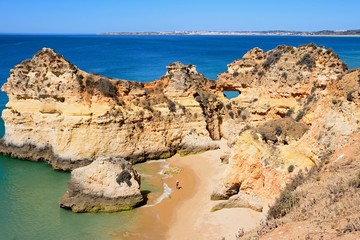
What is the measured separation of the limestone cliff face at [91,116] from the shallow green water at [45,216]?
2854 mm

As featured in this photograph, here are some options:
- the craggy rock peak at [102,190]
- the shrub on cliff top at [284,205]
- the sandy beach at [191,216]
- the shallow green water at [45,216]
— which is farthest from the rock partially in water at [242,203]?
the shrub on cliff top at [284,205]

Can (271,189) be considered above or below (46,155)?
above

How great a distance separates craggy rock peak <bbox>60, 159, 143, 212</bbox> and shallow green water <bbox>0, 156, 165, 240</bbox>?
486 millimetres

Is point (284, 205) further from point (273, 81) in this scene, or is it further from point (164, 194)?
point (273, 81)

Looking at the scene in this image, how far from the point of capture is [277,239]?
9211mm

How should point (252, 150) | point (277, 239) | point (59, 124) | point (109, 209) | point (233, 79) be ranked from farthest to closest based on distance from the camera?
point (233, 79), point (59, 124), point (109, 209), point (252, 150), point (277, 239)

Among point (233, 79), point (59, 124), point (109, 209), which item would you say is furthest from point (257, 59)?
point (109, 209)

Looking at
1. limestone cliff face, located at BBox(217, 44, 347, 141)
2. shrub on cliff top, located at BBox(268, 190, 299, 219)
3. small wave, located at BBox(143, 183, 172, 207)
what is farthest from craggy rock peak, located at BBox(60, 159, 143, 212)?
limestone cliff face, located at BBox(217, 44, 347, 141)

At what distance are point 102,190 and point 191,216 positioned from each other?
200 inches

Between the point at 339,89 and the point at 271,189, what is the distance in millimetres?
5193

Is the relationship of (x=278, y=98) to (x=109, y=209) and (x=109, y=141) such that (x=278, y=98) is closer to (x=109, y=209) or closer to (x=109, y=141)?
(x=109, y=141)

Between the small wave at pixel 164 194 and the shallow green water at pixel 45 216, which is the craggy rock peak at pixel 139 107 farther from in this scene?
the small wave at pixel 164 194

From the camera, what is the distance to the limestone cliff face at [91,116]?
28.6m

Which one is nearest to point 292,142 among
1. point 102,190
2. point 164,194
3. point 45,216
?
point 164,194
